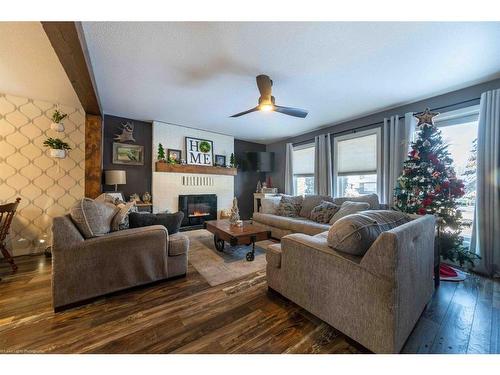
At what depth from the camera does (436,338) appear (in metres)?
1.35

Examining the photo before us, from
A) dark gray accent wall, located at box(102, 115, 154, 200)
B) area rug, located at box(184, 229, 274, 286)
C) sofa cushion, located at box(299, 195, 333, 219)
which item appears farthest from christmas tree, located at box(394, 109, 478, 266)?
dark gray accent wall, located at box(102, 115, 154, 200)

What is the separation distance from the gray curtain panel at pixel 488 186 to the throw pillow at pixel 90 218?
4.30 metres

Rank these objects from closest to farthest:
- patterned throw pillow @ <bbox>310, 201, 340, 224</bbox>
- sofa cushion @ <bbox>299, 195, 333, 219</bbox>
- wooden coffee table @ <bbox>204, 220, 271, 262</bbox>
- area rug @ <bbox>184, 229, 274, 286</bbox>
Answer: area rug @ <bbox>184, 229, 274, 286</bbox>
wooden coffee table @ <bbox>204, 220, 271, 262</bbox>
patterned throw pillow @ <bbox>310, 201, 340, 224</bbox>
sofa cushion @ <bbox>299, 195, 333, 219</bbox>

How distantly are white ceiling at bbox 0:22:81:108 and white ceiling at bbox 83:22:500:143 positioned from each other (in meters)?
0.38

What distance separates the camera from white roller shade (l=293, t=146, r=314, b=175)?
16.0 ft

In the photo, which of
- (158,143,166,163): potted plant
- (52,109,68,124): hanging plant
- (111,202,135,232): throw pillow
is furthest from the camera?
(158,143,166,163): potted plant

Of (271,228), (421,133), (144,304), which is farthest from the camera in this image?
(271,228)

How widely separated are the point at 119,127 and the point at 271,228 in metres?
3.65

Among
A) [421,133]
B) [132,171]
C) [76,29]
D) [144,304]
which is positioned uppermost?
[76,29]

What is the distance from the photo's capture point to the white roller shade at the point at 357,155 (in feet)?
11.9

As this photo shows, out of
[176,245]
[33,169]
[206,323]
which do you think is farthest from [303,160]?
[33,169]

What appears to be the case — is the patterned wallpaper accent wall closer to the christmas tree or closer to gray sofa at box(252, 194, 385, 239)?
gray sofa at box(252, 194, 385, 239)
